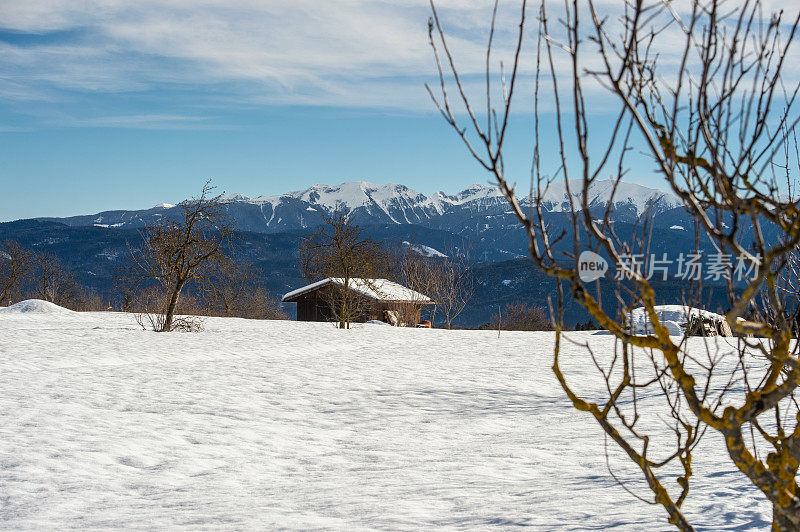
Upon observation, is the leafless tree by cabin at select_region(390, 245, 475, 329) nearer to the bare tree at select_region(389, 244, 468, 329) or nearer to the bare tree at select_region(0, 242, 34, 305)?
the bare tree at select_region(389, 244, 468, 329)

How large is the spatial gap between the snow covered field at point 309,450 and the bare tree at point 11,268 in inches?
1481

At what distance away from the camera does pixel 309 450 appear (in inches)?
272

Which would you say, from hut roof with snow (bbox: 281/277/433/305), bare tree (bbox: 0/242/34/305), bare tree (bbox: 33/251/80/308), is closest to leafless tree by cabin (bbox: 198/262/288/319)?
bare tree (bbox: 33/251/80/308)

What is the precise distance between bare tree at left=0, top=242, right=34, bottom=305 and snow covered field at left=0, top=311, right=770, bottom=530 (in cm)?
3761

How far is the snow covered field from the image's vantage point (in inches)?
172

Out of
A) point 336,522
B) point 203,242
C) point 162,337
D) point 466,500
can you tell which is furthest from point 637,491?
point 203,242

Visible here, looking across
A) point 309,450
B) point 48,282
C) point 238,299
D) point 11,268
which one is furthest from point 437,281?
point 309,450

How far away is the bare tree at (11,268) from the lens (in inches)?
1829

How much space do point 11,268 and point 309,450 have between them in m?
51.6

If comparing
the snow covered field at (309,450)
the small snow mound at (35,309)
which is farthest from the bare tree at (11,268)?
the snow covered field at (309,450)

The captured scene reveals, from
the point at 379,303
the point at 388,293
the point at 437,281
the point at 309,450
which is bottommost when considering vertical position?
the point at 309,450

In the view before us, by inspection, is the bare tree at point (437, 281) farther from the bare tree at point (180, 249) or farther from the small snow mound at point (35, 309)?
the small snow mound at point (35, 309)

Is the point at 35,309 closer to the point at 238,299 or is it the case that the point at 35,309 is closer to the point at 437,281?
the point at 437,281

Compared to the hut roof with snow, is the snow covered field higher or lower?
lower
